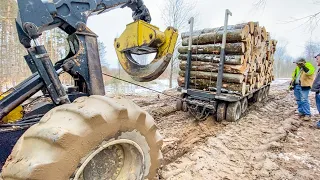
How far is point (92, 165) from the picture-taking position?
68.2 inches

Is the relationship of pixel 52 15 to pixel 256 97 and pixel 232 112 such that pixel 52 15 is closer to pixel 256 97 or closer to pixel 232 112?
pixel 232 112

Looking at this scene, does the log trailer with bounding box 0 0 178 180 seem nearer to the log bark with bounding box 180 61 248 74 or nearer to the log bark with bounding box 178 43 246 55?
the log bark with bounding box 178 43 246 55

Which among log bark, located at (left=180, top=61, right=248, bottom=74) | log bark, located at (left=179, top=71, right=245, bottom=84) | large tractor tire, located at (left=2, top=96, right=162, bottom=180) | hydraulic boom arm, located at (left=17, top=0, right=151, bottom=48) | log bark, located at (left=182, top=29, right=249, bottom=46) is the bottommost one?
large tractor tire, located at (left=2, top=96, right=162, bottom=180)

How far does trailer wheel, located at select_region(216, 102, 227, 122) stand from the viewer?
5.86m

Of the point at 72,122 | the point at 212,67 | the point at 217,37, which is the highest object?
the point at 217,37

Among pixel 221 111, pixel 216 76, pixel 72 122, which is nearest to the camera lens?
pixel 72 122

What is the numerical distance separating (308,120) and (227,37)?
3.61 m

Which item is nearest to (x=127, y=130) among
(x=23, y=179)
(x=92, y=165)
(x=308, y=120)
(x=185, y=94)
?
(x=92, y=165)

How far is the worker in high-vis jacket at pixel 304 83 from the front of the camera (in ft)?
22.2

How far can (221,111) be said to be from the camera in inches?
230

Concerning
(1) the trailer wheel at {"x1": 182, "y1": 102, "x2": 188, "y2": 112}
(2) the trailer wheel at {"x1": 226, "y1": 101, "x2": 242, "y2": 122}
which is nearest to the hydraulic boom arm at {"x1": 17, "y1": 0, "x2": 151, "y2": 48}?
(2) the trailer wheel at {"x1": 226, "y1": 101, "x2": 242, "y2": 122}

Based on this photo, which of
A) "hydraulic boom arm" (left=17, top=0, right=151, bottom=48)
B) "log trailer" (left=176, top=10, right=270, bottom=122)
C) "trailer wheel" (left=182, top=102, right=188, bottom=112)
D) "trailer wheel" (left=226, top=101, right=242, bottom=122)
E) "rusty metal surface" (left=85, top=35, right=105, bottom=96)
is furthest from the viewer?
"trailer wheel" (left=182, top=102, right=188, bottom=112)

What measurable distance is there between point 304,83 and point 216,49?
327 cm

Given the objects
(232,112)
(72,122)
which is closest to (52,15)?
(72,122)
